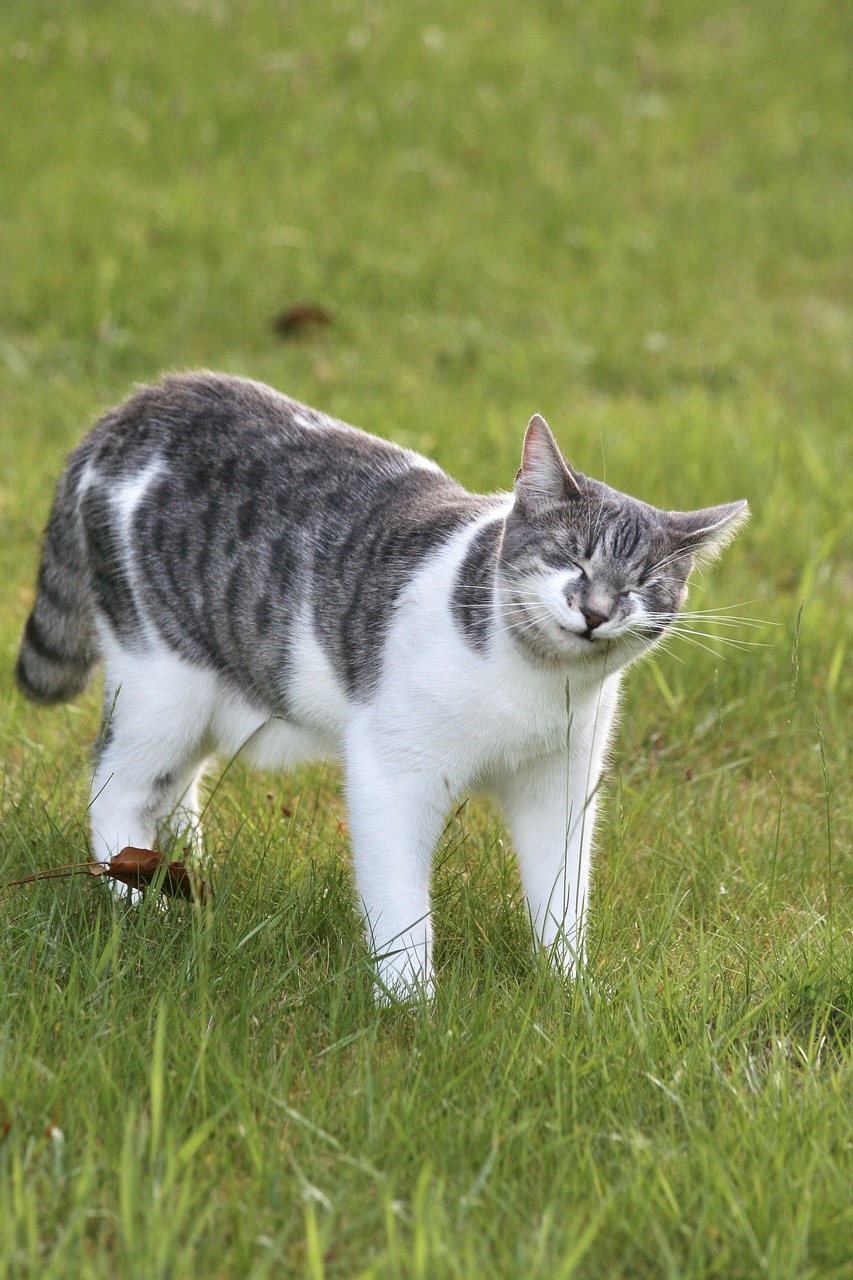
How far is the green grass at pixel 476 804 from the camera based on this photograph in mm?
1884

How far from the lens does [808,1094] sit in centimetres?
209

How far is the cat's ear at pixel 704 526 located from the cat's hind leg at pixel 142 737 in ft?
3.55

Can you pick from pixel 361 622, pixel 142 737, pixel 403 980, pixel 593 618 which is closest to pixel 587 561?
pixel 593 618

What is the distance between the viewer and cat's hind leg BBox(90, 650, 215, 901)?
295cm

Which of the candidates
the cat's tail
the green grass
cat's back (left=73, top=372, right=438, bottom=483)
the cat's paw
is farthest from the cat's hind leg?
the cat's paw

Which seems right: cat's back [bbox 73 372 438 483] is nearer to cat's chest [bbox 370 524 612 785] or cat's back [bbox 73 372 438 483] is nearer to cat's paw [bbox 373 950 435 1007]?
cat's chest [bbox 370 524 612 785]

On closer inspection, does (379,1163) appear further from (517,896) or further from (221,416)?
A: (221,416)

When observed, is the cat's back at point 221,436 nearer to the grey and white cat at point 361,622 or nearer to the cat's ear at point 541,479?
the grey and white cat at point 361,622

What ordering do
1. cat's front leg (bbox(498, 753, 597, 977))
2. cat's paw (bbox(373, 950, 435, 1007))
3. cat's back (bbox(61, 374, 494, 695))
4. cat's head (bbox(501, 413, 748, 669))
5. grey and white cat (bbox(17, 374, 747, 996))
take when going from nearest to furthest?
cat's paw (bbox(373, 950, 435, 1007)), cat's head (bbox(501, 413, 748, 669)), grey and white cat (bbox(17, 374, 747, 996)), cat's front leg (bbox(498, 753, 597, 977)), cat's back (bbox(61, 374, 494, 695))

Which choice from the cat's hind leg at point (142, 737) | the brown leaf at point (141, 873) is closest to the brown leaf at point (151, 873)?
the brown leaf at point (141, 873)

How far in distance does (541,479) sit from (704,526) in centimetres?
33

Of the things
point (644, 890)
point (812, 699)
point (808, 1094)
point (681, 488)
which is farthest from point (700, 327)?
point (808, 1094)

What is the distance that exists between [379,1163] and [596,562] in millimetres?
1106

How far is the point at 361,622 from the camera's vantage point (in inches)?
110
